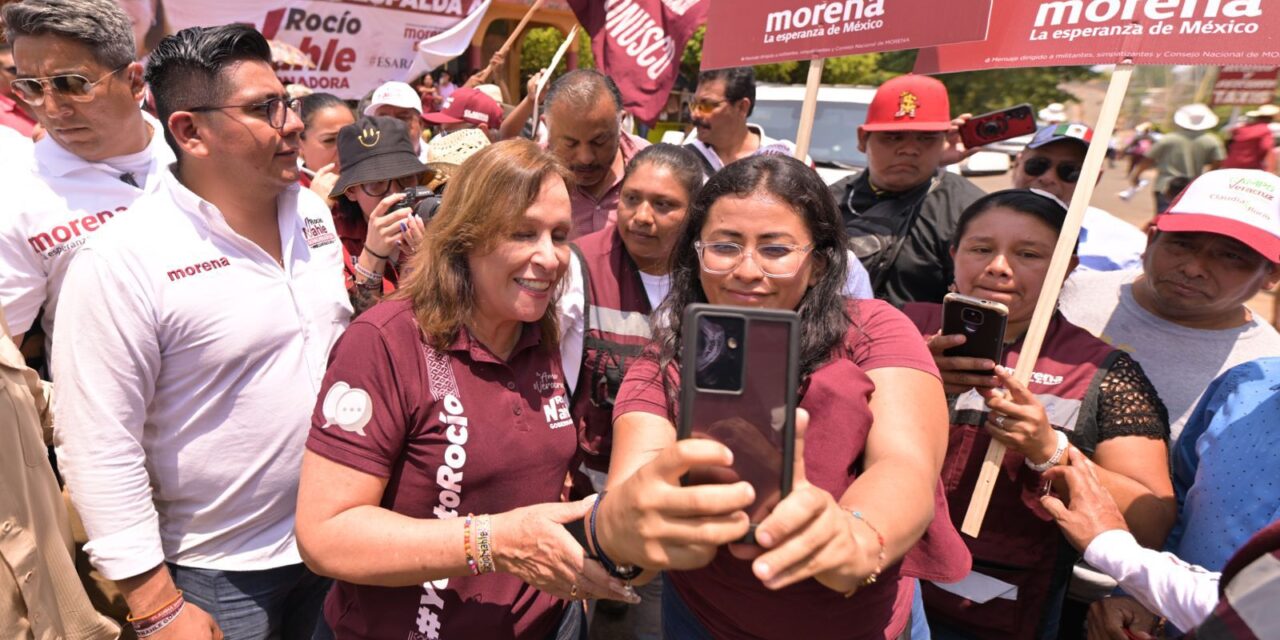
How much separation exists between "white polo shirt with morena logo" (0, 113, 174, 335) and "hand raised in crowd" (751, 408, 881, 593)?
2.08m

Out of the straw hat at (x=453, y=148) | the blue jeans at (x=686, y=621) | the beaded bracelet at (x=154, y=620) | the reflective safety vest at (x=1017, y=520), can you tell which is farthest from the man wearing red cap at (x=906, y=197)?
the beaded bracelet at (x=154, y=620)

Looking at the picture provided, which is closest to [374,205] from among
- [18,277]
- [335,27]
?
[18,277]

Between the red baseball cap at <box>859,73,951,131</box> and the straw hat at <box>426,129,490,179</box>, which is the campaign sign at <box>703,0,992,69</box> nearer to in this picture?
the red baseball cap at <box>859,73,951,131</box>

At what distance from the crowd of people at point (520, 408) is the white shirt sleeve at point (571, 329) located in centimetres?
1

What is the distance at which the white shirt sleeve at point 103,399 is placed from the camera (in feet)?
5.46

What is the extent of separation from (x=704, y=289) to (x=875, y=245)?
1.82 metres

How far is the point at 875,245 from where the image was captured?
3.20m

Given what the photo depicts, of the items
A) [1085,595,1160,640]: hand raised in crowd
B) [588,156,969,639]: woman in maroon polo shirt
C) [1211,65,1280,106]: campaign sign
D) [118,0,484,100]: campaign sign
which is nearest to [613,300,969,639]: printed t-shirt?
[588,156,969,639]: woman in maroon polo shirt

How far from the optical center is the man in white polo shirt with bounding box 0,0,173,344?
2160mm

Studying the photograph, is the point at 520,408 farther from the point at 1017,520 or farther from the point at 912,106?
the point at 912,106

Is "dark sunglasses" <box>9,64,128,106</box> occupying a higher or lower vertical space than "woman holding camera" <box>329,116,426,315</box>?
higher

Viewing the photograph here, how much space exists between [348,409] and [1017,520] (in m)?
1.72

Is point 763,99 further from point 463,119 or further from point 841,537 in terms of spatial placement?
point 841,537

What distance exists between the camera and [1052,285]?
1.95 meters
